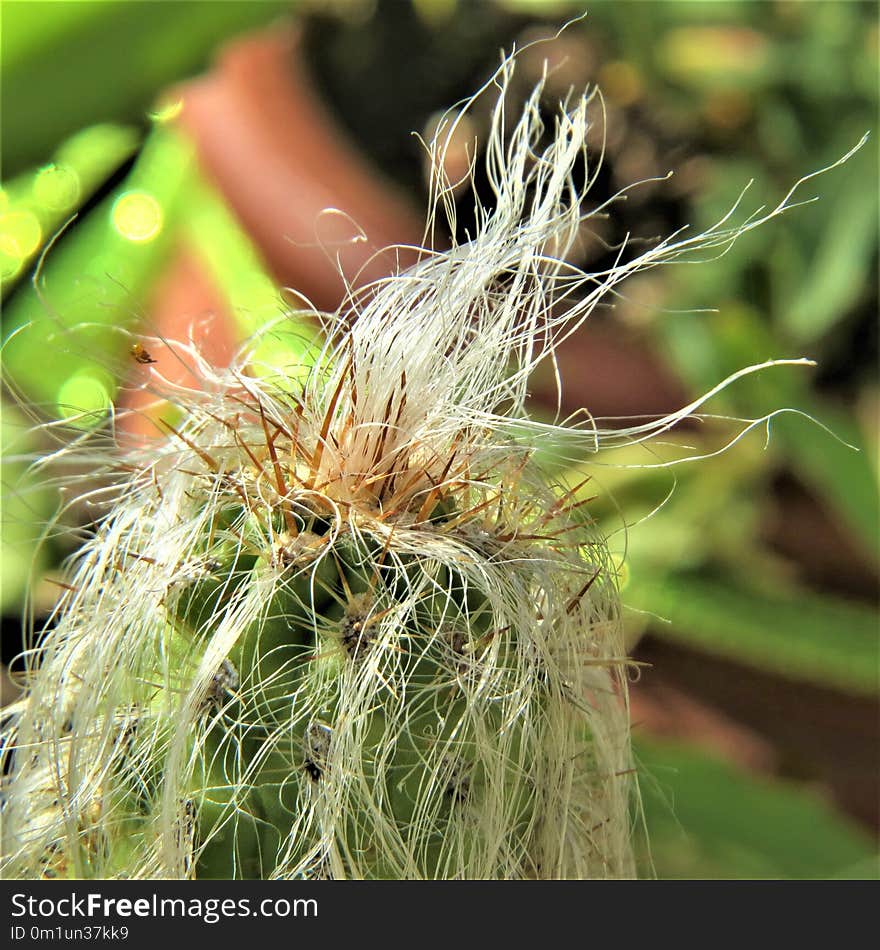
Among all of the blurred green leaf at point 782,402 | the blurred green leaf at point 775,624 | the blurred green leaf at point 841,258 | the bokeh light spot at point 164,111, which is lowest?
the blurred green leaf at point 775,624

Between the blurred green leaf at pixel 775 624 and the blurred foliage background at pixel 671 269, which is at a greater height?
the blurred foliage background at pixel 671 269

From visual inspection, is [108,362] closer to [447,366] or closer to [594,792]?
[447,366]

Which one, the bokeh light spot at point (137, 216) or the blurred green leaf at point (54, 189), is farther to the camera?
the bokeh light spot at point (137, 216)

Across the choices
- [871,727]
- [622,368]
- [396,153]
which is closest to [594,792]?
[622,368]

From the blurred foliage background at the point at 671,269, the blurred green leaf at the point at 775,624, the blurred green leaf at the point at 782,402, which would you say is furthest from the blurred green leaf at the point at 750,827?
the blurred green leaf at the point at 782,402

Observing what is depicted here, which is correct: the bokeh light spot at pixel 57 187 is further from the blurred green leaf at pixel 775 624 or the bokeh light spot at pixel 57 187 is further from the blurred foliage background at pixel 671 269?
the blurred green leaf at pixel 775 624

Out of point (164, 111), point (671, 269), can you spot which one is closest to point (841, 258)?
point (671, 269)

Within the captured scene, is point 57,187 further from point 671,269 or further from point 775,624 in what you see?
point 775,624
